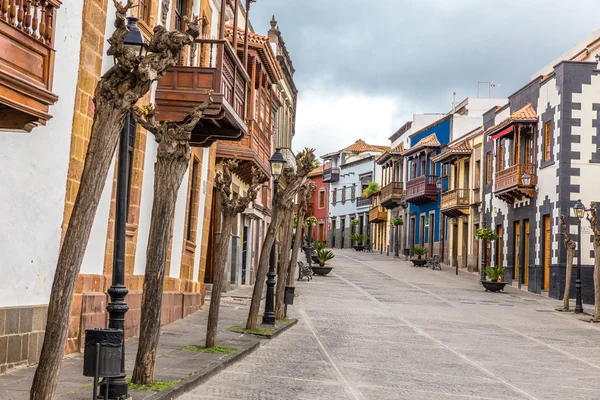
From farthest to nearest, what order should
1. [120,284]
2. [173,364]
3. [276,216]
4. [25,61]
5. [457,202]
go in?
[457,202], [276,216], [173,364], [25,61], [120,284]

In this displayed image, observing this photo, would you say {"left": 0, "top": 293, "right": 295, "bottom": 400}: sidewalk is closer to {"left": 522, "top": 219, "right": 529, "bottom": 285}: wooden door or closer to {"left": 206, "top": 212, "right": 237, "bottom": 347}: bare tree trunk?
{"left": 206, "top": 212, "right": 237, "bottom": 347}: bare tree trunk

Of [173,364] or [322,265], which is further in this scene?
[322,265]

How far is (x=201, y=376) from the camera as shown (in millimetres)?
10797

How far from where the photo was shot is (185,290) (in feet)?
68.0

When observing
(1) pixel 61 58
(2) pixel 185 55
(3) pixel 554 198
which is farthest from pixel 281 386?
(3) pixel 554 198

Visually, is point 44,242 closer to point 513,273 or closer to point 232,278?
point 232,278

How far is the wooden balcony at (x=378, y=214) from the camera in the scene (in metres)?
71.6

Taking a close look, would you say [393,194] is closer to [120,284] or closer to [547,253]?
[547,253]

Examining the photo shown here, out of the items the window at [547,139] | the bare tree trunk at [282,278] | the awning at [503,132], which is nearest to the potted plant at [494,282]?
the window at [547,139]

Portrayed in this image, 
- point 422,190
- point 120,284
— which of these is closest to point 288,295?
point 120,284

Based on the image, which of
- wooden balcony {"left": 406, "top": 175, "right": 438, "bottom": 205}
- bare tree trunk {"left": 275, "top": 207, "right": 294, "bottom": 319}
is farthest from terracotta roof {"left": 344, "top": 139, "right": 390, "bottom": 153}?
bare tree trunk {"left": 275, "top": 207, "right": 294, "bottom": 319}

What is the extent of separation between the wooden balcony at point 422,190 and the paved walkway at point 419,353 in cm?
2498

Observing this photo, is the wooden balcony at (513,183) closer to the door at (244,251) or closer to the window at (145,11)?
the door at (244,251)

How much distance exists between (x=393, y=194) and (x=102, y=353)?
2326 inches
